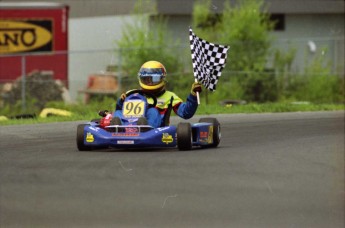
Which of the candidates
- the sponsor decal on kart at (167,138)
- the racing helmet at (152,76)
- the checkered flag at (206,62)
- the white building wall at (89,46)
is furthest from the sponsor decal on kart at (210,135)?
the white building wall at (89,46)

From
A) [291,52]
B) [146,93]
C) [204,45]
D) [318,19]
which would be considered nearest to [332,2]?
[318,19]

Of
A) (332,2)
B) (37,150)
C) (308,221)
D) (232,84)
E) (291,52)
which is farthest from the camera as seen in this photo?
(332,2)

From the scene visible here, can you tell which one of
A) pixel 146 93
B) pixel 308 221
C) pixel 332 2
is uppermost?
pixel 332 2

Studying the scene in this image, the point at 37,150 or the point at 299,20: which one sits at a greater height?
the point at 299,20

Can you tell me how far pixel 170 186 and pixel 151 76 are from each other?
2329mm

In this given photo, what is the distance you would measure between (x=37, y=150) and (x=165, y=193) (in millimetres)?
2585

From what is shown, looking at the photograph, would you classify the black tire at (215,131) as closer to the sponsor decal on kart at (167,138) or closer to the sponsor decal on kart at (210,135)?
the sponsor decal on kart at (210,135)

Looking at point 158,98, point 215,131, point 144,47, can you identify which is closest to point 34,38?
point 144,47

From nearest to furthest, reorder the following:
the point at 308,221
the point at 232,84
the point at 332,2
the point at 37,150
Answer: the point at 308,221, the point at 37,150, the point at 232,84, the point at 332,2

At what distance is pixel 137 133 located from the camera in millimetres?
10648

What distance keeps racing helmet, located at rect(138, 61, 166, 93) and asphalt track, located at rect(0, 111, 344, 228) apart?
588 mm

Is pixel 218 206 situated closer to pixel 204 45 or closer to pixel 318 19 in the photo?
pixel 204 45

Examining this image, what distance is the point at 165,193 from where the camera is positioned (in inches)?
302

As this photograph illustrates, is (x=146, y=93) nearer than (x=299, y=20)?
Yes
